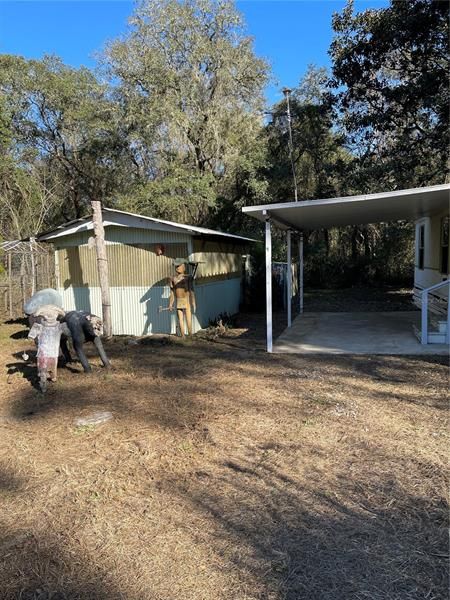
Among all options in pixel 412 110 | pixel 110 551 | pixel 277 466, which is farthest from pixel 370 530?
pixel 412 110

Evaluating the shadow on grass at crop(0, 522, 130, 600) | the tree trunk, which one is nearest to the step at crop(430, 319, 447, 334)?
the tree trunk

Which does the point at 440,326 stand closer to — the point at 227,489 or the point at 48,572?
the point at 227,489

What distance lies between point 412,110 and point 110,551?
13.2 m

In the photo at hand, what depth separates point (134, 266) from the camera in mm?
10312

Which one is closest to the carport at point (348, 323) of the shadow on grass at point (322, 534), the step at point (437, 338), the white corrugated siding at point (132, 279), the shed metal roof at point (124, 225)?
the step at point (437, 338)

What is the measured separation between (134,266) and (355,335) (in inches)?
187

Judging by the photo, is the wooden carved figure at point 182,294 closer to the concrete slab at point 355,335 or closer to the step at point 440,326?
the concrete slab at point 355,335

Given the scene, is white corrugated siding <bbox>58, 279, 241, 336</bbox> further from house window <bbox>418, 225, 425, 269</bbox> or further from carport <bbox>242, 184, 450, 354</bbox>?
house window <bbox>418, 225, 425, 269</bbox>

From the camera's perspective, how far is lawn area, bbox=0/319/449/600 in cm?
246

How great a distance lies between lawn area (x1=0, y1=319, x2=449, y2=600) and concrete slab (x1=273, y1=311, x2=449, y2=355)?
1747 millimetres

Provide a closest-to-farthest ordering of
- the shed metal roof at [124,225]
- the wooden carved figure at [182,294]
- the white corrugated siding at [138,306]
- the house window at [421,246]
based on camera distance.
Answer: the wooden carved figure at [182,294], the shed metal roof at [124,225], the white corrugated siding at [138,306], the house window at [421,246]

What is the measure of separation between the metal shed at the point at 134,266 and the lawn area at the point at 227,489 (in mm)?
4239

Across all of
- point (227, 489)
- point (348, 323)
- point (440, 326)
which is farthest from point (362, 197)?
point (227, 489)

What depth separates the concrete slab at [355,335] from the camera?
7930 mm
